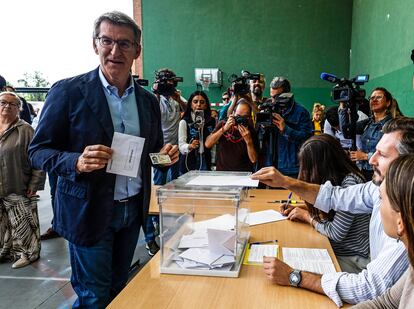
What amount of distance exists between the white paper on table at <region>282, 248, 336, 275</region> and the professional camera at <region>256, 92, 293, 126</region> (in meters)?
1.55

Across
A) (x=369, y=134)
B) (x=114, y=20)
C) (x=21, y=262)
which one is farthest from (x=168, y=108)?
(x=114, y=20)

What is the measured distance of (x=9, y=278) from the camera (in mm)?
2664

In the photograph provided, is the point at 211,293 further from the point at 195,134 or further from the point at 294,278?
the point at 195,134

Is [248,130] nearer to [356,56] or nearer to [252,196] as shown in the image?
[252,196]

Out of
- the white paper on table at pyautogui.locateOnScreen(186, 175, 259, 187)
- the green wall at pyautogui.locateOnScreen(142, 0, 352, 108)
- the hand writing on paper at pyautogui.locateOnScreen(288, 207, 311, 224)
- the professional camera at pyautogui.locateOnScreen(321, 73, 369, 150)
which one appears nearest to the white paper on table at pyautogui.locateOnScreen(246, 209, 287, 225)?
the hand writing on paper at pyautogui.locateOnScreen(288, 207, 311, 224)

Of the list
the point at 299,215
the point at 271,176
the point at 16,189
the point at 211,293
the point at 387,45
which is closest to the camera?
the point at 211,293

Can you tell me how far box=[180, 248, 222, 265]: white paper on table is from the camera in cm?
120

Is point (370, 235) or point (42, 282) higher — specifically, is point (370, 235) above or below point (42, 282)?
above

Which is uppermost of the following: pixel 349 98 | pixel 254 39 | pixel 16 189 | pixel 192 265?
pixel 254 39

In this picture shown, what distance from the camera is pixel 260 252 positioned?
1.35m

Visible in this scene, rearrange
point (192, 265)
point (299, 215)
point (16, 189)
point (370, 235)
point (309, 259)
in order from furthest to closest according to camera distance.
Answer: point (16, 189) < point (299, 215) < point (370, 235) < point (309, 259) < point (192, 265)

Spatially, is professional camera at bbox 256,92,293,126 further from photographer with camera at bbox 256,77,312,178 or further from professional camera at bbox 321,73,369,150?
professional camera at bbox 321,73,369,150

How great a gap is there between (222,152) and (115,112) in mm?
1516

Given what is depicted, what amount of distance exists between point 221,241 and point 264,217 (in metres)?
0.66
